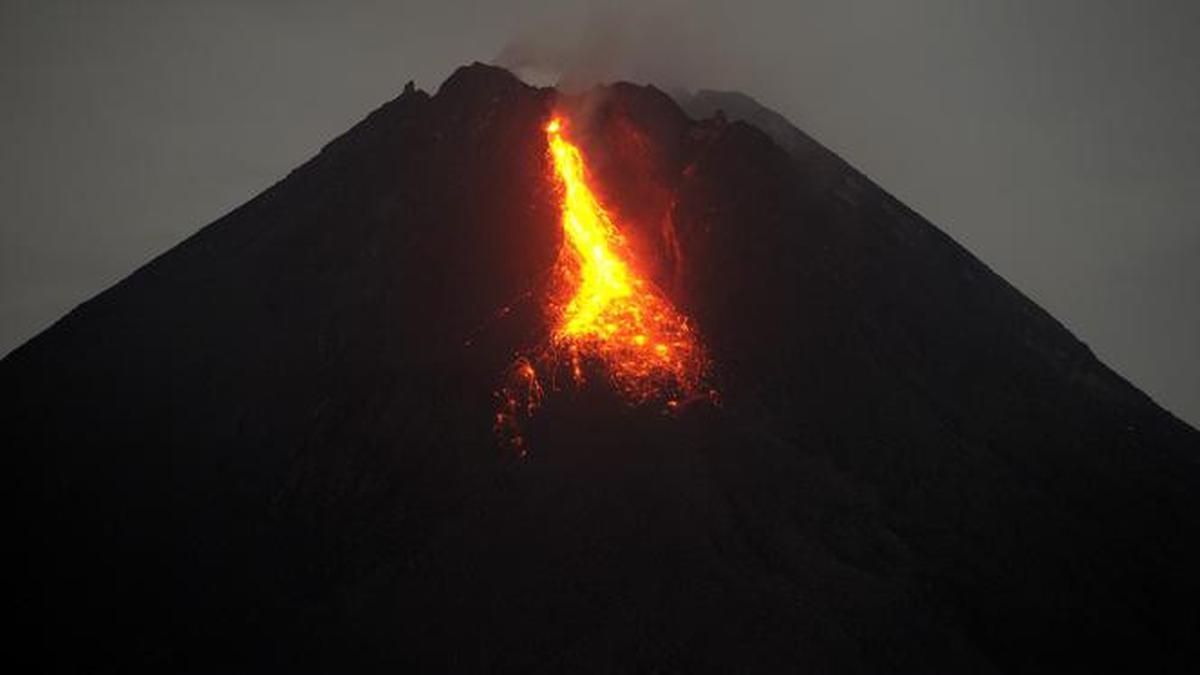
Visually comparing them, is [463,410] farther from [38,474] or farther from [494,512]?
[38,474]

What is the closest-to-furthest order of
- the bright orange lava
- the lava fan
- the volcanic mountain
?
the volcanic mountain → the lava fan → the bright orange lava

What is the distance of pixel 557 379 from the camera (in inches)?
1971

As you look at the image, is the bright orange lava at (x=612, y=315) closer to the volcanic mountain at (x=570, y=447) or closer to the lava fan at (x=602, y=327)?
the lava fan at (x=602, y=327)

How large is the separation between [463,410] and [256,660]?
15221 mm

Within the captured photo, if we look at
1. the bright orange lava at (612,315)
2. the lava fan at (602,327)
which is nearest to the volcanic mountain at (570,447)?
the lava fan at (602,327)

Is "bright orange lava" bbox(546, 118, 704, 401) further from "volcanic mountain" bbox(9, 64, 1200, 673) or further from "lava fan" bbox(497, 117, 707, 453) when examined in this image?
"volcanic mountain" bbox(9, 64, 1200, 673)

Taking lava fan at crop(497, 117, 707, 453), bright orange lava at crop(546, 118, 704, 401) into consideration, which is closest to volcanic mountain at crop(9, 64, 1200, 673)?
lava fan at crop(497, 117, 707, 453)

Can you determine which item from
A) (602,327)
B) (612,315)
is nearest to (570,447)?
(602,327)

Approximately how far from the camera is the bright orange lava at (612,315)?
168ft

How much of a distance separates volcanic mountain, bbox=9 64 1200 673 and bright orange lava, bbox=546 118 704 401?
3.30 ft

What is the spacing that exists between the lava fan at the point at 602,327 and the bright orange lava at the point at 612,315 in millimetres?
54

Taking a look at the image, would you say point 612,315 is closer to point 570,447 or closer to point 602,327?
point 602,327

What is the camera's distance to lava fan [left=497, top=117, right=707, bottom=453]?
50.0 metres

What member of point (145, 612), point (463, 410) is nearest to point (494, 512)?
point (463, 410)
